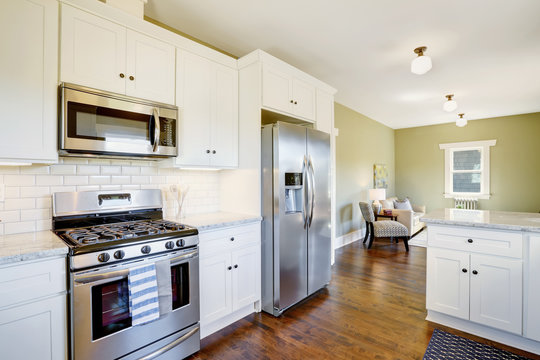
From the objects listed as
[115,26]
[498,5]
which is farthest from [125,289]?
[498,5]

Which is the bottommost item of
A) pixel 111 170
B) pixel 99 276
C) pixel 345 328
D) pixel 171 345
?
pixel 345 328

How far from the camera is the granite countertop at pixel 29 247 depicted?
132 centimetres

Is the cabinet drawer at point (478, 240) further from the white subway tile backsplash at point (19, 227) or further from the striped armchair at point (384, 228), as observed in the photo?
the white subway tile backsplash at point (19, 227)

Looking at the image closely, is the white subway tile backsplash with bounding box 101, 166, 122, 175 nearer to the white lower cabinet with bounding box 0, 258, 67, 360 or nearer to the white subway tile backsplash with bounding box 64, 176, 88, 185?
the white subway tile backsplash with bounding box 64, 176, 88, 185

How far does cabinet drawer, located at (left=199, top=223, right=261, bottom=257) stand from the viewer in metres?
2.15

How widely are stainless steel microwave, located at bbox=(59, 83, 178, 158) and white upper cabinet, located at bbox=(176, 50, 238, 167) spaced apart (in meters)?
0.14

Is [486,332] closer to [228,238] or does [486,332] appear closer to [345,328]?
[345,328]

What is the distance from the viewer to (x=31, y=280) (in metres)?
1.37

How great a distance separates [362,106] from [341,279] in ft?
11.5

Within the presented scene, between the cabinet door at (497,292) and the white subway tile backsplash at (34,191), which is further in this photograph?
the cabinet door at (497,292)

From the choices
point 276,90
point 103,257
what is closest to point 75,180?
point 103,257

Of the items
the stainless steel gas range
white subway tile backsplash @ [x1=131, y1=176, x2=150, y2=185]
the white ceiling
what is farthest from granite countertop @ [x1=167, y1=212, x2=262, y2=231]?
the white ceiling

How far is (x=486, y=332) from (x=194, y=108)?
3111 millimetres

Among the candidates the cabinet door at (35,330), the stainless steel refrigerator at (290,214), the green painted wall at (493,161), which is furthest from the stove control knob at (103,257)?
the green painted wall at (493,161)
